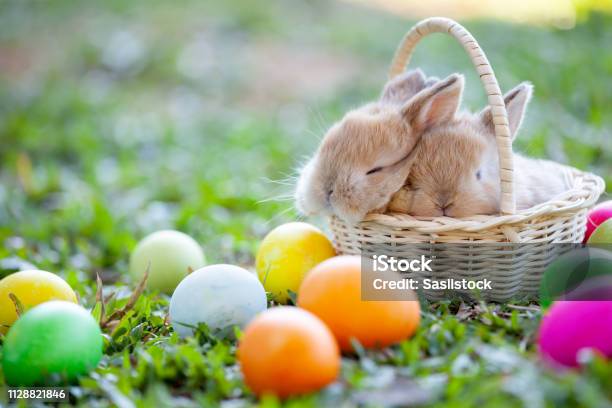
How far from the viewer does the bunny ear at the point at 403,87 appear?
10.2ft

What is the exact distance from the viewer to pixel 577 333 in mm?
2029

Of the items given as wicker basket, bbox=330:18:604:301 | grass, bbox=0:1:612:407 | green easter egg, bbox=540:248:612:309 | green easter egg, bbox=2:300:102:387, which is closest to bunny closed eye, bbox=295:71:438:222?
wicker basket, bbox=330:18:604:301

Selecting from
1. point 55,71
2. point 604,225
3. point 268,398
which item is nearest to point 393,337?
point 268,398

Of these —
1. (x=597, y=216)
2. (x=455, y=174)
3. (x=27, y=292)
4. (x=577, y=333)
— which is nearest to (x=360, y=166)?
(x=455, y=174)

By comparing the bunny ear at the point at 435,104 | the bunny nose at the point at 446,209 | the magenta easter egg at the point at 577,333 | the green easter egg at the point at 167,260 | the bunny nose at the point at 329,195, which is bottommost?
the green easter egg at the point at 167,260

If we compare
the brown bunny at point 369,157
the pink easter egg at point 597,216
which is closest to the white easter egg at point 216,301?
the brown bunny at point 369,157

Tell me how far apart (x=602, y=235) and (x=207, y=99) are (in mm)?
5922

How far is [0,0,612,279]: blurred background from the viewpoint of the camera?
4473mm

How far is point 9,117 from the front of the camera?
21.3 ft

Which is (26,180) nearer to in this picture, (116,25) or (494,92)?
(494,92)

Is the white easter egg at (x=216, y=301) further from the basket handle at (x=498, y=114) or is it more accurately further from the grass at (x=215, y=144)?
the basket handle at (x=498, y=114)

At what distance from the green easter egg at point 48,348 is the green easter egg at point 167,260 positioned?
95 centimetres

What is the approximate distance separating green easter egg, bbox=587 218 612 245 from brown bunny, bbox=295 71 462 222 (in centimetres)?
84

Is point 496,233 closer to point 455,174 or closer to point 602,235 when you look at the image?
point 455,174
